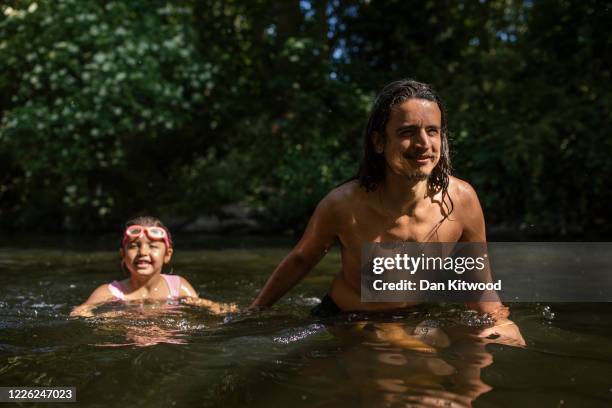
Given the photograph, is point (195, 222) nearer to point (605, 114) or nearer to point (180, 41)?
point (180, 41)

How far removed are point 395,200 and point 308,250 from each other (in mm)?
566

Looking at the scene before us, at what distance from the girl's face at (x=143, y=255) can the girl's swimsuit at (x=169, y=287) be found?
124mm

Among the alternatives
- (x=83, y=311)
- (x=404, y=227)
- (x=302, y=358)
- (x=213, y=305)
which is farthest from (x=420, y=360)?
(x=83, y=311)

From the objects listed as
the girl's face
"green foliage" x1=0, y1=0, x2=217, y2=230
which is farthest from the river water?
"green foliage" x1=0, y1=0, x2=217, y2=230

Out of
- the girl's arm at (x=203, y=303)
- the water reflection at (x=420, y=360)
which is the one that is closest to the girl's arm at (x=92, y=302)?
the girl's arm at (x=203, y=303)

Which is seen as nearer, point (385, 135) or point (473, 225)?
point (385, 135)

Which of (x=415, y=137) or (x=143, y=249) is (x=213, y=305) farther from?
(x=415, y=137)

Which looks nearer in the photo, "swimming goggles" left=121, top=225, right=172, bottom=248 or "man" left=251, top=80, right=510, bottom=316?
"man" left=251, top=80, right=510, bottom=316

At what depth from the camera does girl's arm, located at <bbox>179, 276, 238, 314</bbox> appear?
421cm

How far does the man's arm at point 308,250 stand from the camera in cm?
346

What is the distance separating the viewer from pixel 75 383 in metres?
2.35

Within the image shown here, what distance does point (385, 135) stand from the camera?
3.29 m

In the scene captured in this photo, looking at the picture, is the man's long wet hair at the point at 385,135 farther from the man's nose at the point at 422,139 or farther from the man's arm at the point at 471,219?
the man's nose at the point at 422,139

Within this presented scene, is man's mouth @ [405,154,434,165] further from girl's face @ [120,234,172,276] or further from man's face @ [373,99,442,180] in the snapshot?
girl's face @ [120,234,172,276]
